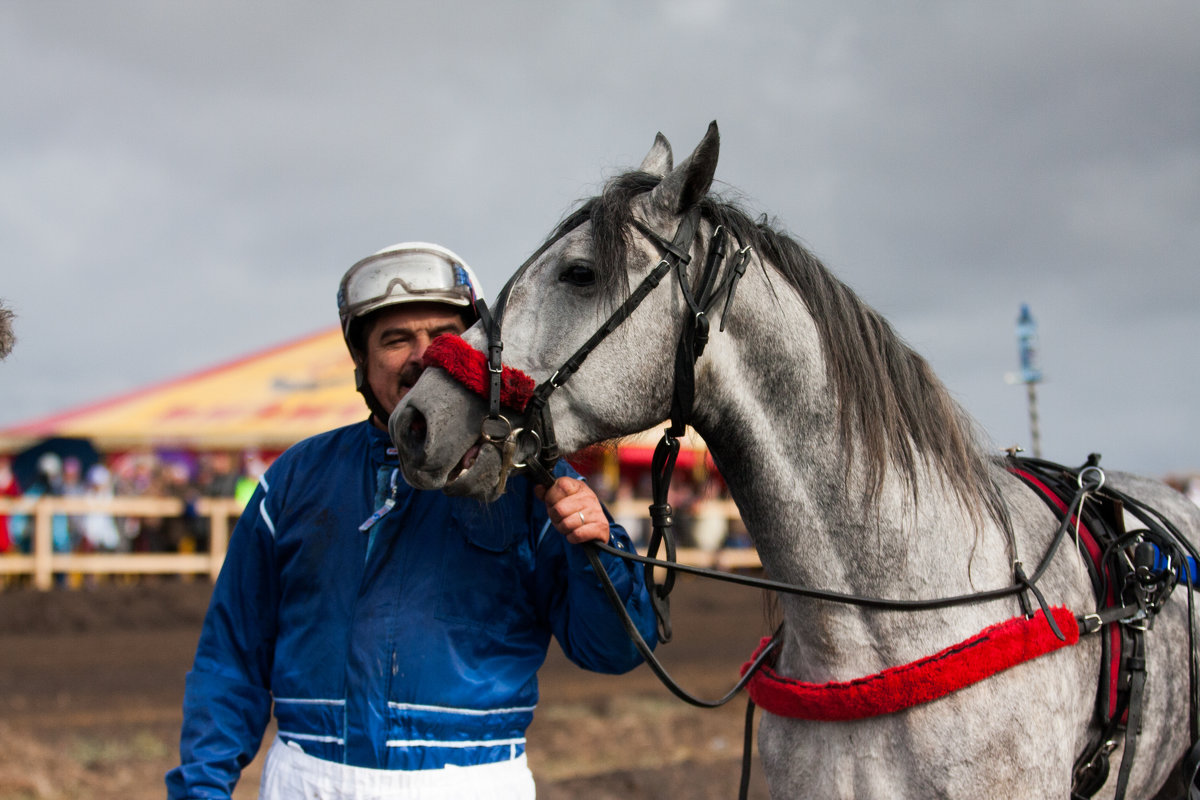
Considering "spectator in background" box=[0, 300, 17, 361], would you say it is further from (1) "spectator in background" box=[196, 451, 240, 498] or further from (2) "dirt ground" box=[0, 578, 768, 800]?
(1) "spectator in background" box=[196, 451, 240, 498]

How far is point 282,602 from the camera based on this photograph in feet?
8.00

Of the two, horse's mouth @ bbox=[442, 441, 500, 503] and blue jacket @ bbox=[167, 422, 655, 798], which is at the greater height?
horse's mouth @ bbox=[442, 441, 500, 503]

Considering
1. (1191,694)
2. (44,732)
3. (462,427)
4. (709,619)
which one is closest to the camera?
(462,427)

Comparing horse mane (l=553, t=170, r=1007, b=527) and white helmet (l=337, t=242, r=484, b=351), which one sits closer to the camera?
horse mane (l=553, t=170, r=1007, b=527)

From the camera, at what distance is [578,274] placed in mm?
2268

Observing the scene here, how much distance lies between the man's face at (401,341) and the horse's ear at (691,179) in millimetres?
662

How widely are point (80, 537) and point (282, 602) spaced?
12.9 meters

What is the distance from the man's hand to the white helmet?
60cm

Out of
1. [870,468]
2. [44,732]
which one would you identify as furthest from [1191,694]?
[44,732]

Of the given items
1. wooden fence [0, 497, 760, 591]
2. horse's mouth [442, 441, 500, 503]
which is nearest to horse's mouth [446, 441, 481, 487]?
horse's mouth [442, 441, 500, 503]

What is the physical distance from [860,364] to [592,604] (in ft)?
2.90

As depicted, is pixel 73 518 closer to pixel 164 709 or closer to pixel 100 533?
pixel 100 533

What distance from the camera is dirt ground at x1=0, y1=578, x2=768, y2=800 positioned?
5.68m

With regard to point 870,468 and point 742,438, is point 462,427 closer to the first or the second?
point 742,438
